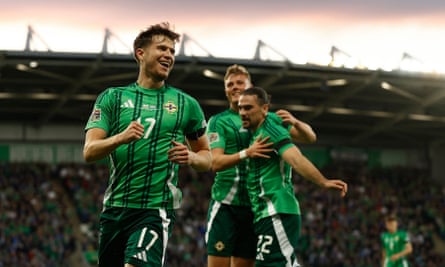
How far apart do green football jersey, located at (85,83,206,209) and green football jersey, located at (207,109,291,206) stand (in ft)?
7.80

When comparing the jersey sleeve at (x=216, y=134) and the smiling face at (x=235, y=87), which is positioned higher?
the smiling face at (x=235, y=87)

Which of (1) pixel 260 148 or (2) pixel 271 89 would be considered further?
(2) pixel 271 89

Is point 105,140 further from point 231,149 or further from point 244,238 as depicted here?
point 244,238

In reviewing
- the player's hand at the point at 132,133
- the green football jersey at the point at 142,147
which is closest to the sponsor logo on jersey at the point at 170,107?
the green football jersey at the point at 142,147

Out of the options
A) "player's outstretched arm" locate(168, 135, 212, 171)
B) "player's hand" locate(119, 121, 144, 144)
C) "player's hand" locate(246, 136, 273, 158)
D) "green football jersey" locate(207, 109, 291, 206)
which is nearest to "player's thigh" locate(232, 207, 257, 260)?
"green football jersey" locate(207, 109, 291, 206)

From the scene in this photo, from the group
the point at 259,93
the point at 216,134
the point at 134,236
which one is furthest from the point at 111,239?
the point at 216,134

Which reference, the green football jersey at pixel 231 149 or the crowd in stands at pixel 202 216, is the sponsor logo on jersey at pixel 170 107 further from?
the crowd in stands at pixel 202 216

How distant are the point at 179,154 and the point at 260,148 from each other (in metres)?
1.96

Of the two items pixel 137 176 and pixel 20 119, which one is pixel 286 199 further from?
pixel 20 119

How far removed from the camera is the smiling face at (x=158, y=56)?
21.7ft

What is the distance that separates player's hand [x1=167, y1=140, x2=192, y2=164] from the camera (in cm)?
633

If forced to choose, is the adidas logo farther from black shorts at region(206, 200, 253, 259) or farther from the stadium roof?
the stadium roof

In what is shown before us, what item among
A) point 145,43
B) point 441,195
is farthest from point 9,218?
point 145,43

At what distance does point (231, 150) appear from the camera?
359 inches
